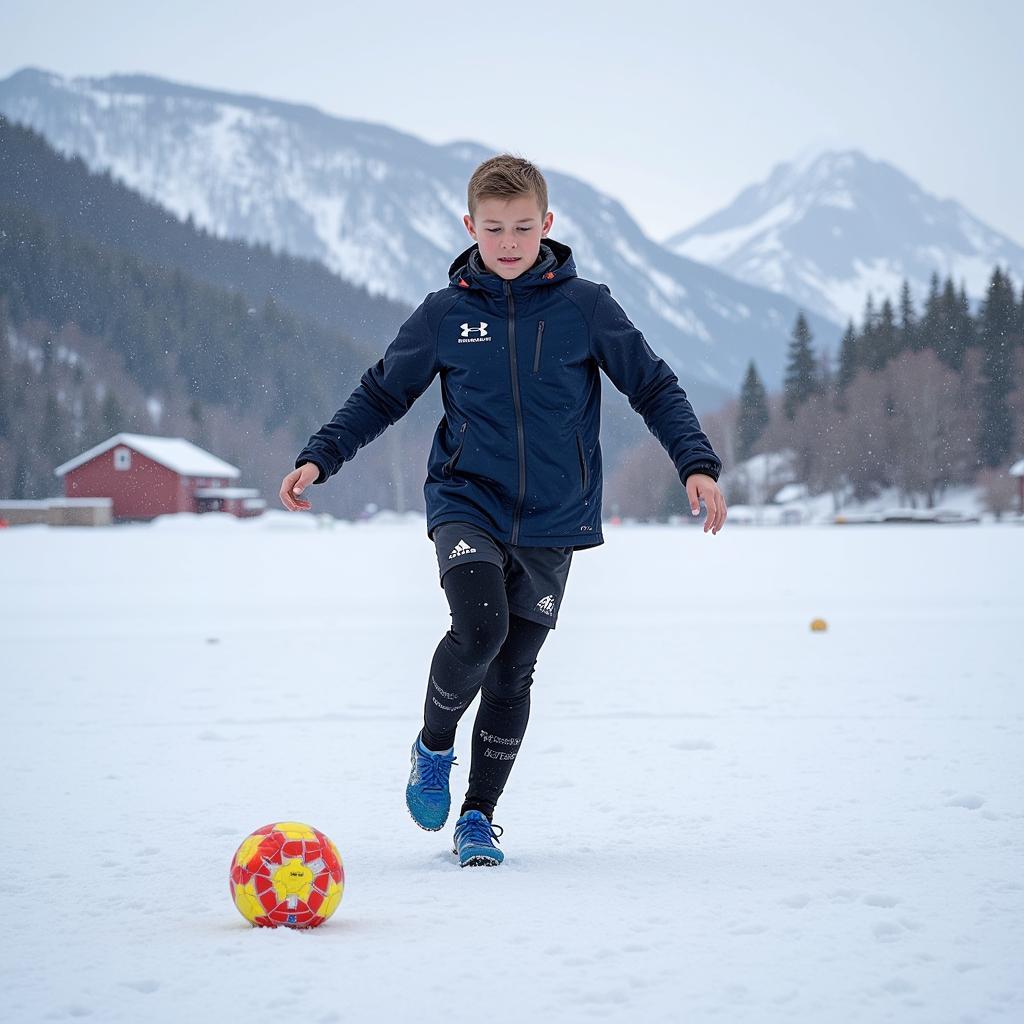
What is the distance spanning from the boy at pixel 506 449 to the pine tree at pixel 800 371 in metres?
80.7

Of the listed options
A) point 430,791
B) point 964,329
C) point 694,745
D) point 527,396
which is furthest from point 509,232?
point 964,329

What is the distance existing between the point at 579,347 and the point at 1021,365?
7142cm

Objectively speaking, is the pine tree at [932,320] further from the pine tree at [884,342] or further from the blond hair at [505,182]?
the blond hair at [505,182]

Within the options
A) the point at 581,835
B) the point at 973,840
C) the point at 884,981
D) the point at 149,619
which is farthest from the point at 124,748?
the point at 149,619

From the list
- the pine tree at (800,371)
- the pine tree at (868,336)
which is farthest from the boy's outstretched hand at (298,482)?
the pine tree at (800,371)

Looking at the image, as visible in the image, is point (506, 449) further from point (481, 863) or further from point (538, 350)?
point (481, 863)

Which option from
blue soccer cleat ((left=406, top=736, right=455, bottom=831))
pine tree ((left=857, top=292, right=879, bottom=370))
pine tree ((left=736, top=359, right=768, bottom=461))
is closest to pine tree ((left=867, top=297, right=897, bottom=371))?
pine tree ((left=857, top=292, right=879, bottom=370))

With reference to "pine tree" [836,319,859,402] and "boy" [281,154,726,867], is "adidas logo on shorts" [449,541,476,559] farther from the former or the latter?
"pine tree" [836,319,859,402]

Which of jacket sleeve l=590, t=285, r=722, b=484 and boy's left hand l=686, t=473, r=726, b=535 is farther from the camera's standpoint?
jacket sleeve l=590, t=285, r=722, b=484

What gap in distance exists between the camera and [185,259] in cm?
12031

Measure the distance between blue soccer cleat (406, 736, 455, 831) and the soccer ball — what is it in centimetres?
66

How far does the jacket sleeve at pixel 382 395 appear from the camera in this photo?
353cm

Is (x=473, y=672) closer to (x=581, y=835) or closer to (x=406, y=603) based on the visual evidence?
(x=581, y=835)

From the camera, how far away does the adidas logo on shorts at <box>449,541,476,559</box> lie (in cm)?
325
